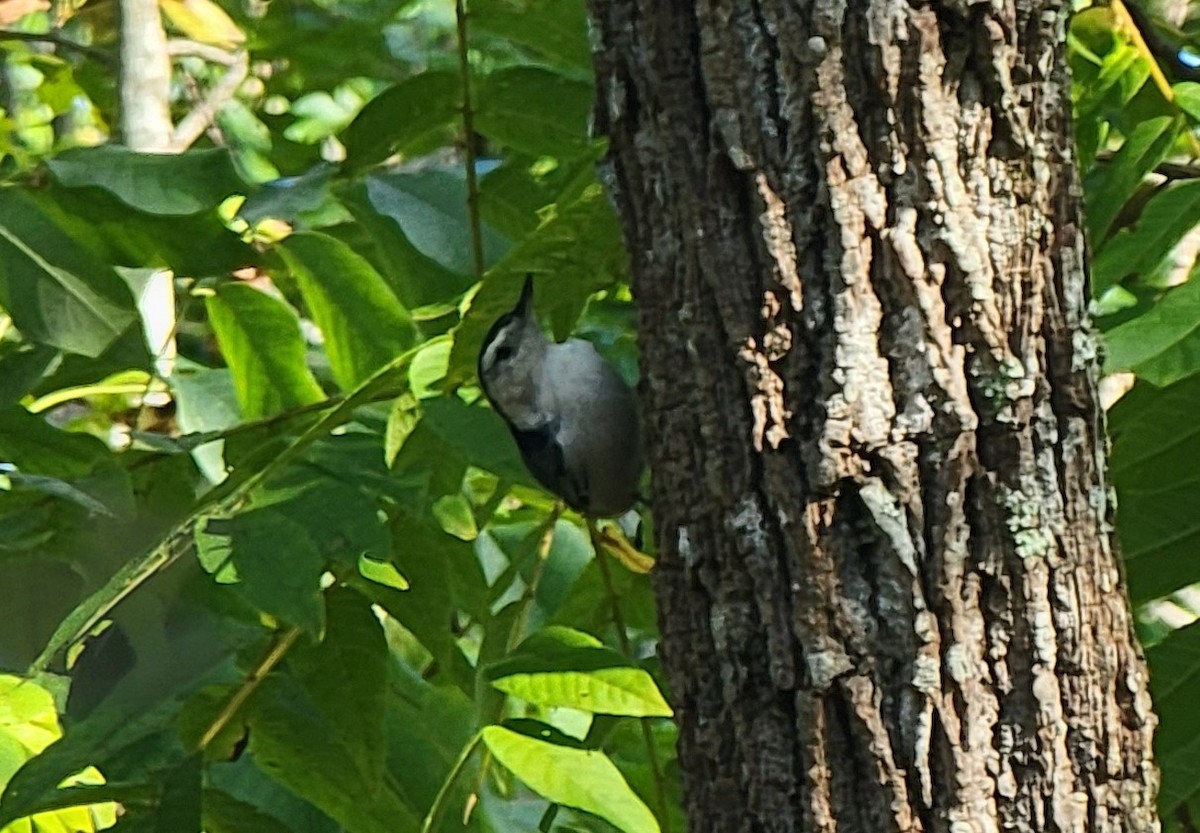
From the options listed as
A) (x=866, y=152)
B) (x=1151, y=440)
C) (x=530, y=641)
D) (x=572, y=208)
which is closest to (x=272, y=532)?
(x=530, y=641)

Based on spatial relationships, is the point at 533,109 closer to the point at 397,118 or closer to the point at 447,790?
the point at 397,118

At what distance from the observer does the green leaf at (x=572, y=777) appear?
32.4 inches

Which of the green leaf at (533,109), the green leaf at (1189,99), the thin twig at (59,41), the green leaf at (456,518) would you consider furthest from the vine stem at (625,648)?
the thin twig at (59,41)

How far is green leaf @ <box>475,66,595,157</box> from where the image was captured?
3.81 ft

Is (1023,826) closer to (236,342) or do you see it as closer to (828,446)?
(828,446)

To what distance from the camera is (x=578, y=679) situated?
821 millimetres

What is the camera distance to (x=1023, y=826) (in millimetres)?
713

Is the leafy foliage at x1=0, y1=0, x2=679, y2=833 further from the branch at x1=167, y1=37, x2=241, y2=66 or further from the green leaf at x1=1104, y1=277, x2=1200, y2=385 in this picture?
the branch at x1=167, y1=37, x2=241, y2=66

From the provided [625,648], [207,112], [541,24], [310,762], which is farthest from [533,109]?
[207,112]

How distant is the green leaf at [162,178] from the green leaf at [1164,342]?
564 millimetres

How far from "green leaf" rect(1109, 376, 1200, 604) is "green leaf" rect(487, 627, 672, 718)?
327mm

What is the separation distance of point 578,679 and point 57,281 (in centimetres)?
48

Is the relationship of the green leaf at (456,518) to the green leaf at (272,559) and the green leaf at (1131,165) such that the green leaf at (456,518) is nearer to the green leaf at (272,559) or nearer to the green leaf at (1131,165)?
the green leaf at (272,559)

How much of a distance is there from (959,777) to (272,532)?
0.43 metres
